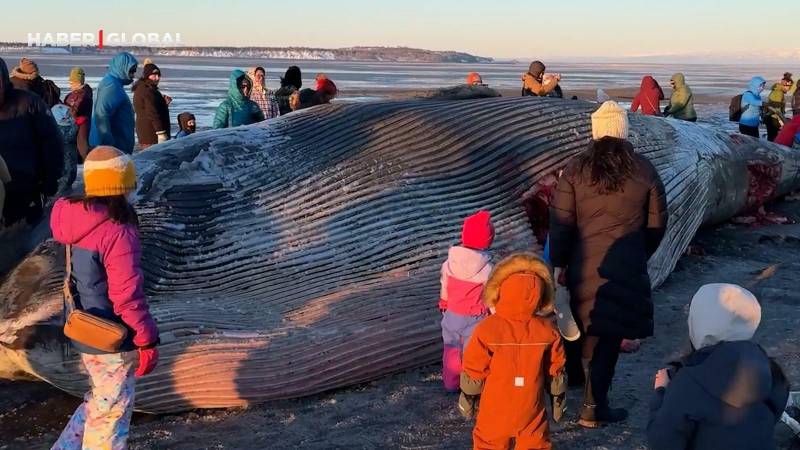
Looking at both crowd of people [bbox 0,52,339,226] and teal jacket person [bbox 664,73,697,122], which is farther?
teal jacket person [bbox 664,73,697,122]

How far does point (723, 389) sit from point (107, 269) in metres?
2.83

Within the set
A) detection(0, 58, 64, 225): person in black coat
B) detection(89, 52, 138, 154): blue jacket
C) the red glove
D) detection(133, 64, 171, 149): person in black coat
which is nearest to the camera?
the red glove

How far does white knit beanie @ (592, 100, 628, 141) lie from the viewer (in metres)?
5.09

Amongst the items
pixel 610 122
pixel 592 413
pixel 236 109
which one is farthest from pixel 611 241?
pixel 236 109

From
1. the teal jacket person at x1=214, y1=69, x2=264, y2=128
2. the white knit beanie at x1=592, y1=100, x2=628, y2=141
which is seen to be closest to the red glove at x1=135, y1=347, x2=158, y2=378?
the white knit beanie at x1=592, y1=100, x2=628, y2=141

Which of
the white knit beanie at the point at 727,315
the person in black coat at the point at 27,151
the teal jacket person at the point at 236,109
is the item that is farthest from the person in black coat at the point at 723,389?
the teal jacket person at the point at 236,109

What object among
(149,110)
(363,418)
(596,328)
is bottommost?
(363,418)

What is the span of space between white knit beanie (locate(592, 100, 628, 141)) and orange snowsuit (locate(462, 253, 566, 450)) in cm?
124

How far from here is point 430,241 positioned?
22.6ft

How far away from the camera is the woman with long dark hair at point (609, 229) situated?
5.11 metres

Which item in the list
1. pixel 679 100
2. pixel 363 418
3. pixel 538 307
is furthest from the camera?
pixel 679 100

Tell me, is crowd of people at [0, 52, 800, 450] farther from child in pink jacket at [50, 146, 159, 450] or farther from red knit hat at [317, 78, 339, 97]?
red knit hat at [317, 78, 339, 97]

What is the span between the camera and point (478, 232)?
5.62 meters

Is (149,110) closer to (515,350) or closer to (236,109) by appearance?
(236,109)
